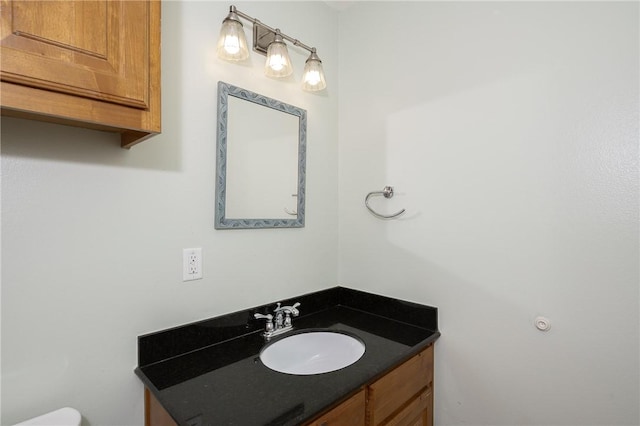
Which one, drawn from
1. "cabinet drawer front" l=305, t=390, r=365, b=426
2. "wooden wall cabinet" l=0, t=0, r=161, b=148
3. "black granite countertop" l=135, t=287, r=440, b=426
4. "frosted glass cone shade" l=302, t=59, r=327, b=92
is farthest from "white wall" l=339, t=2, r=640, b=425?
"wooden wall cabinet" l=0, t=0, r=161, b=148

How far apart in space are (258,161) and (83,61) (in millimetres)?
798

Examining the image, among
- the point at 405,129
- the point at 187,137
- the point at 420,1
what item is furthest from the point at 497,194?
the point at 187,137

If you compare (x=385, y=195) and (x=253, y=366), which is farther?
(x=385, y=195)

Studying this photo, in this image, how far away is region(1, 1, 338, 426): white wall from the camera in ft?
2.97

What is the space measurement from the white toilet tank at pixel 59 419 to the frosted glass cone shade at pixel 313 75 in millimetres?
1574

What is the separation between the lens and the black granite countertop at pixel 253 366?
35.8 inches

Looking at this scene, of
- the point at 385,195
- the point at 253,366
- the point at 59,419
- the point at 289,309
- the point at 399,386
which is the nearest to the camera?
the point at 59,419

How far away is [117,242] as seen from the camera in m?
1.07

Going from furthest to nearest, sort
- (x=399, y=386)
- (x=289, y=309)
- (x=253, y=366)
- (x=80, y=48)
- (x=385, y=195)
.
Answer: (x=385, y=195) → (x=289, y=309) → (x=399, y=386) → (x=253, y=366) → (x=80, y=48)

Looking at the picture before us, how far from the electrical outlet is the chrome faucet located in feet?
1.12

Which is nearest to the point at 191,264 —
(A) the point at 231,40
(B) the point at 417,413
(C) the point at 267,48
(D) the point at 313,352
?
(D) the point at 313,352

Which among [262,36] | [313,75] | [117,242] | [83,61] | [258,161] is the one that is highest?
[262,36]

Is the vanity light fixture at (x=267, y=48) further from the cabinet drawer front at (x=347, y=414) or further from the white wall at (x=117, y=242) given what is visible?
the cabinet drawer front at (x=347, y=414)

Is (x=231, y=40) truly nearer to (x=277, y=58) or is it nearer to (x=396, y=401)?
(x=277, y=58)
